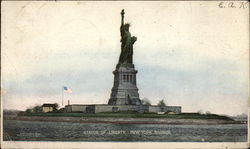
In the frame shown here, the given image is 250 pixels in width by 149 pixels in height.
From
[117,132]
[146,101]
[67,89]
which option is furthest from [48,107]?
[146,101]

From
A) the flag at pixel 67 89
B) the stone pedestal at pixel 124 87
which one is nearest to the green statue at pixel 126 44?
the stone pedestal at pixel 124 87

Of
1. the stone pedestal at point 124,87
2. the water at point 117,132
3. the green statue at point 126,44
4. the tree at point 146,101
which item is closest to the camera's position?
the water at point 117,132

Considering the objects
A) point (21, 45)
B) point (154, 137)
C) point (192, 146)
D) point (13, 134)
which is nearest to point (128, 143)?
point (154, 137)

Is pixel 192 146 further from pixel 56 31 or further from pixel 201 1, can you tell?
pixel 56 31

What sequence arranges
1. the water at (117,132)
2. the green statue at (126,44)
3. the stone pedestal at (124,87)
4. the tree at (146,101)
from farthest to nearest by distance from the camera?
the stone pedestal at (124,87) < the tree at (146,101) < the green statue at (126,44) < the water at (117,132)

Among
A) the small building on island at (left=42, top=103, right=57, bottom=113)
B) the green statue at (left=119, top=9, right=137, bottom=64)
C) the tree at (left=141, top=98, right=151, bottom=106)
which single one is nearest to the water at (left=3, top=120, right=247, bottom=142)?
the small building on island at (left=42, top=103, right=57, bottom=113)

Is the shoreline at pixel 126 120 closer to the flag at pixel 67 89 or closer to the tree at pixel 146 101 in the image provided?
the tree at pixel 146 101
